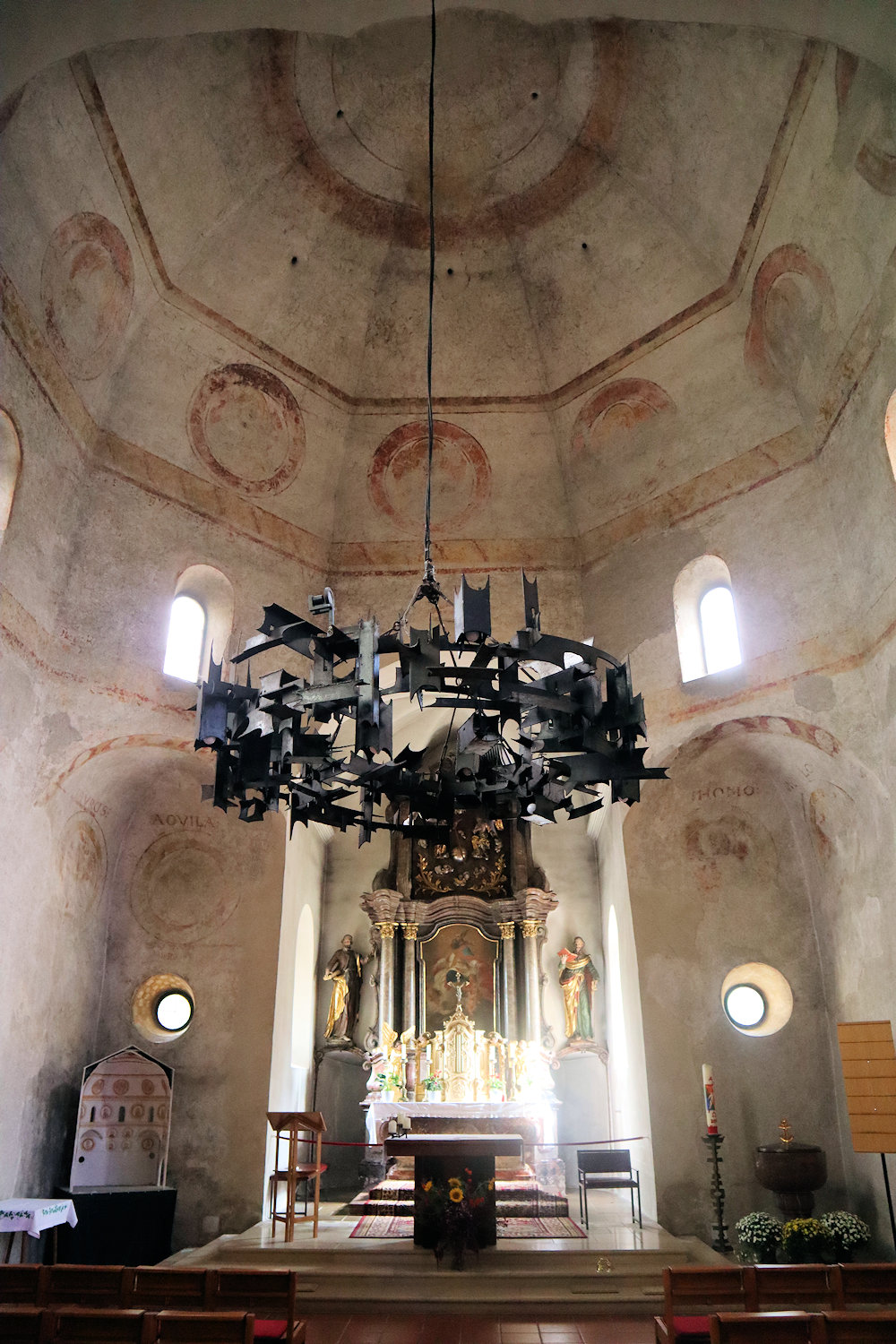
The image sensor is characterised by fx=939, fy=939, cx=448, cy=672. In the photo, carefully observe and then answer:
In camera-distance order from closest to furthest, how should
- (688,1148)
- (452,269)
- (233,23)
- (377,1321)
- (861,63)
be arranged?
1. (233,23)
2. (377,1321)
3. (861,63)
4. (688,1148)
5. (452,269)

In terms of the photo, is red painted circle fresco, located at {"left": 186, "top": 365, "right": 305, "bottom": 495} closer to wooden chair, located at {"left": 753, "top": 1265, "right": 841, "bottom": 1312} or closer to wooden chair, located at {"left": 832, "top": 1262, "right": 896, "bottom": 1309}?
wooden chair, located at {"left": 753, "top": 1265, "right": 841, "bottom": 1312}

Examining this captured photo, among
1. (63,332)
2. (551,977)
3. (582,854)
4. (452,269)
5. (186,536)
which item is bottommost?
(551,977)

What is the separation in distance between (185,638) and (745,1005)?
909 centimetres

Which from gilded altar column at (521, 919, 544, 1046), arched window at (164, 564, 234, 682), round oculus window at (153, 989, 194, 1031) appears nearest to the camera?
round oculus window at (153, 989, 194, 1031)

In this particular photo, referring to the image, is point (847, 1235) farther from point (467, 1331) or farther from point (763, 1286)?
point (763, 1286)

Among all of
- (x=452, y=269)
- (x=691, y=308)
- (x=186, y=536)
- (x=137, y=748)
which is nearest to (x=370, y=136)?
(x=452, y=269)

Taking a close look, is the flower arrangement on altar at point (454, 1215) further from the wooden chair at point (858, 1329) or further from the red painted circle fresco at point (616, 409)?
the red painted circle fresco at point (616, 409)

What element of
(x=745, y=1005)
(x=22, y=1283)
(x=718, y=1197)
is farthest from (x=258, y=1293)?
(x=745, y=1005)

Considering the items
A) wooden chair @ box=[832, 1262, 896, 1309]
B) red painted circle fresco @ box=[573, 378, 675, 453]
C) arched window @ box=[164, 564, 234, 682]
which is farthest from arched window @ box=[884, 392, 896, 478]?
arched window @ box=[164, 564, 234, 682]

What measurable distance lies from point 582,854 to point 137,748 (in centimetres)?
872

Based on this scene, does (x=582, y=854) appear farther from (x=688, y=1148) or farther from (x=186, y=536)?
(x=186, y=536)

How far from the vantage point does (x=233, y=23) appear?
6691 mm

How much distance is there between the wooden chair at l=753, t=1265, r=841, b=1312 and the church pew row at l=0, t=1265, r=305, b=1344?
2712mm

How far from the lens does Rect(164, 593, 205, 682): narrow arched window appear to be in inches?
499
